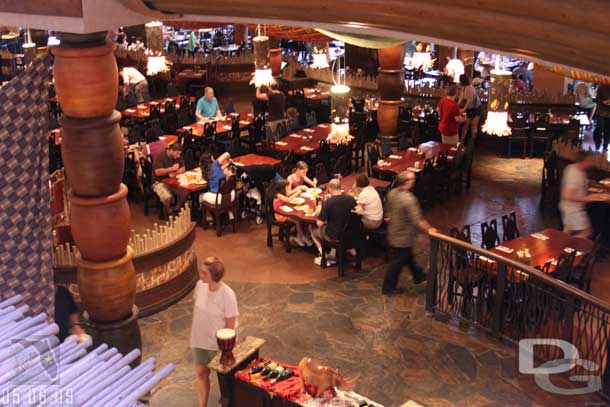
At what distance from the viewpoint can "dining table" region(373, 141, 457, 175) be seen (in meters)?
12.8

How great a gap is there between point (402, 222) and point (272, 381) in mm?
3463

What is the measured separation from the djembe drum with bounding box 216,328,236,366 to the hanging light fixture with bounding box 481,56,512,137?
4544mm

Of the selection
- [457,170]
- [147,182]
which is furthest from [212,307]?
[457,170]

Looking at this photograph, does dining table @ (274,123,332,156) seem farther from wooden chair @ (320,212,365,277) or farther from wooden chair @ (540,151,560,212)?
wooden chair @ (540,151,560,212)

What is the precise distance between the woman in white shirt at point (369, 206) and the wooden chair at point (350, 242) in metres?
0.14

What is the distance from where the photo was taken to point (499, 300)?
8219mm

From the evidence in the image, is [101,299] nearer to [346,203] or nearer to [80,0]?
[80,0]

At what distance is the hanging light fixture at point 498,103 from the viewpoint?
9.02 metres

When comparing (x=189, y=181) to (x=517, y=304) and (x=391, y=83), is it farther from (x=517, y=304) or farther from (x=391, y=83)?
(x=517, y=304)

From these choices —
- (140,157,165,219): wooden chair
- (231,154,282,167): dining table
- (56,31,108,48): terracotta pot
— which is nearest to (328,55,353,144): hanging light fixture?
(231,154,282,167): dining table

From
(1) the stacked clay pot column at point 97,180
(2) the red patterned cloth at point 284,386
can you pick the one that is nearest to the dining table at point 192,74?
(2) the red patterned cloth at point 284,386

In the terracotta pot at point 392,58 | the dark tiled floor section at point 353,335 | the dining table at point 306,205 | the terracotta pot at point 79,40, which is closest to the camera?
the terracotta pot at point 79,40

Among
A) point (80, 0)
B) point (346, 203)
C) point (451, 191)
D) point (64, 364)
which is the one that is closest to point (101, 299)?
point (80, 0)

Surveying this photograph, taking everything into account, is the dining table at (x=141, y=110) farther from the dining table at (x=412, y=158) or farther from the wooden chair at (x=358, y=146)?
the dining table at (x=412, y=158)
